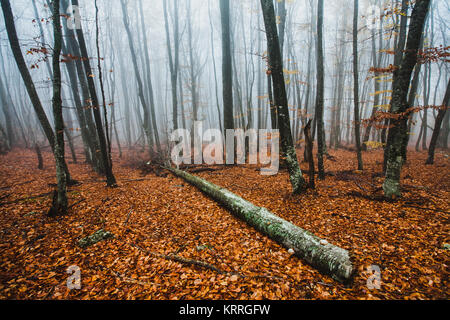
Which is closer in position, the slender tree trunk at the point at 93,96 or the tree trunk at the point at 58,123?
the tree trunk at the point at 58,123

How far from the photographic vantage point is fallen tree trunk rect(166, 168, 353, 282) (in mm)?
2872

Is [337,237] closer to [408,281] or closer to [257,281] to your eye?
[408,281]

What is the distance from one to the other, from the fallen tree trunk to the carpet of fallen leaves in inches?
6.1

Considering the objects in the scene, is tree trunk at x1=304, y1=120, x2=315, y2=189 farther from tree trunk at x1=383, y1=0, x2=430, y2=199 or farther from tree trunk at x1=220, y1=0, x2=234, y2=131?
tree trunk at x1=220, y1=0, x2=234, y2=131

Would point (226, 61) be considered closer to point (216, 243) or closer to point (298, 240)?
point (216, 243)

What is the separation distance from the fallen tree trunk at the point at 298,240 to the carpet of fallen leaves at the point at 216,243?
0.51 ft

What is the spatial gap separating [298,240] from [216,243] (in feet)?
5.88

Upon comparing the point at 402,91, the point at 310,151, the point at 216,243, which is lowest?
the point at 216,243

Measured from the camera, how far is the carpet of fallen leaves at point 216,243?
278cm

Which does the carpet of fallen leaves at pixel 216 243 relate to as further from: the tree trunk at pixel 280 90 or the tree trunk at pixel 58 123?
the tree trunk at pixel 280 90

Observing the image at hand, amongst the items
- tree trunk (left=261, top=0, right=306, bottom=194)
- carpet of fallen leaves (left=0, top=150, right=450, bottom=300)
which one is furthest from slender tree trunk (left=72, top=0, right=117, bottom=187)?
tree trunk (left=261, top=0, right=306, bottom=194)

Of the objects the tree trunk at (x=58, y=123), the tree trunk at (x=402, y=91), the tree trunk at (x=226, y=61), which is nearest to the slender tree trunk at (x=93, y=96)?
the tree trunk at (x=58, y=123)

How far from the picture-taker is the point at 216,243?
4.11 meters

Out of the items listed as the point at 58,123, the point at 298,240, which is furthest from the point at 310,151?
the point at 58,123
